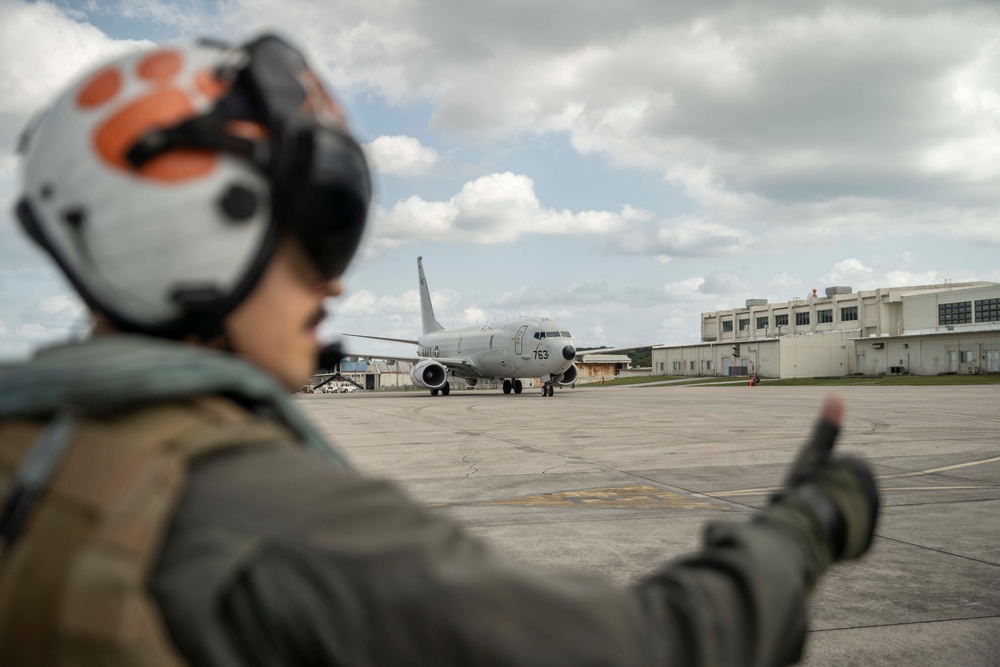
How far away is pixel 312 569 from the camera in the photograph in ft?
2.68

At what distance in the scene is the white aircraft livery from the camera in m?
34.3

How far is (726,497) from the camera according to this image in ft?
27.1

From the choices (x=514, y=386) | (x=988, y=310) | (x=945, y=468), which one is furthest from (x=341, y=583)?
(x=988, y=310)

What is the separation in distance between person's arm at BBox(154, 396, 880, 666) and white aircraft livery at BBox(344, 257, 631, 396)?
3290 cm

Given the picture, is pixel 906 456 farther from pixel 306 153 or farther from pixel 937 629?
pixel 306 153

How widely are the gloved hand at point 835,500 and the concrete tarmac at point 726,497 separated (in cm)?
318

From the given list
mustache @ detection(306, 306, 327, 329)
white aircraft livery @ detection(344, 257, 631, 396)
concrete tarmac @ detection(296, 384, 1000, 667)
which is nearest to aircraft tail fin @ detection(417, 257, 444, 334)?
white aircraft livery @ detection(344, 257, 631, 396)

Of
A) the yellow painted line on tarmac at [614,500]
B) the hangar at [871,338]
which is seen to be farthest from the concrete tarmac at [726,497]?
the hangar at [871,338]

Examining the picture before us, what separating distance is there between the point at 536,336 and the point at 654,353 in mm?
58531

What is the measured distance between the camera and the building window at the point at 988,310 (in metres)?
60.3

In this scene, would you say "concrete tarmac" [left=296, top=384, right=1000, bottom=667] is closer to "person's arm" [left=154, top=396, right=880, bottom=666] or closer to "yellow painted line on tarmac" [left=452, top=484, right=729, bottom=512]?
"yellow painted line on tarmac" [left=452, top=484, right=729, bottom=512]

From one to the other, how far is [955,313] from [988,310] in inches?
110

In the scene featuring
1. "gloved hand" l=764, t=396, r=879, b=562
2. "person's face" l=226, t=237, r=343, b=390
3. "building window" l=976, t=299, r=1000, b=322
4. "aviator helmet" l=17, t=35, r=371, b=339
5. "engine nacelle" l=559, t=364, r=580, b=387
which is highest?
Result: "building window" l=976, t=299, r=1000, b=322

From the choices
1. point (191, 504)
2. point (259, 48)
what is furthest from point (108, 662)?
point (259, 48)
